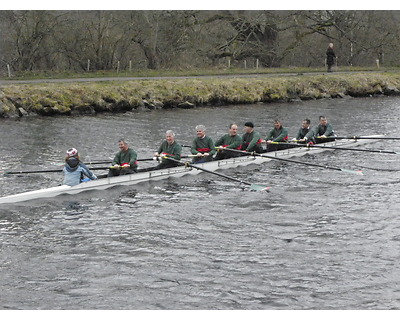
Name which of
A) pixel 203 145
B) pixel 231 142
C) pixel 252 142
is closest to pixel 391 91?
pixel 252 142

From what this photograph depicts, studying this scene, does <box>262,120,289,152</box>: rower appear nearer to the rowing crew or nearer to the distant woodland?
the rowing crew

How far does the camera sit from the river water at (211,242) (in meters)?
11.3

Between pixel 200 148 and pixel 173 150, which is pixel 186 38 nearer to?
pixel 200 148

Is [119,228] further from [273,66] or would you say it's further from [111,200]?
[273,66]

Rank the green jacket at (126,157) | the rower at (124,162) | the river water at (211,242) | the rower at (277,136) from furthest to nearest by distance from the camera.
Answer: the rower at (277,136) < the green jacket at (126,157) < the rower at (124,162) < the river water at (211,242)

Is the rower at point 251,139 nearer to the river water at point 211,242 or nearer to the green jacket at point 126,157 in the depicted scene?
the river water at point 211,242

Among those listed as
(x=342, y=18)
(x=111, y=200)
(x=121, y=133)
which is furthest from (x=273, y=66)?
(x=111, y=200)

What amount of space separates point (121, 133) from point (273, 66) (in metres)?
29.9

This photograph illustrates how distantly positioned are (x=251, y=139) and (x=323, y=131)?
15.6 feet

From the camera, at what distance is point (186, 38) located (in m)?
49.9

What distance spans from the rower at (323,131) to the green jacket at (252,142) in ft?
12.4

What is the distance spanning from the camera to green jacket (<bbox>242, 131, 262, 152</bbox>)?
22859 mm

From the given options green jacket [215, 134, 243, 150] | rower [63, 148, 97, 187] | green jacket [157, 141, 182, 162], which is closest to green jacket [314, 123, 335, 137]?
green jacket [215, 134, 243, 150]

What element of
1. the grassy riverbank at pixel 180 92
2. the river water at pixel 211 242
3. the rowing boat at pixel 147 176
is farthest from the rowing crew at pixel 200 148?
the grassy riverbank at pixel 180 92
